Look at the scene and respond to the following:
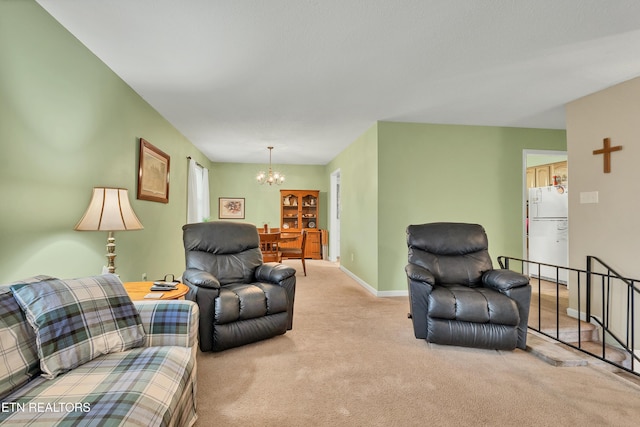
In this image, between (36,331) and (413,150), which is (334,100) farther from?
(36,331)

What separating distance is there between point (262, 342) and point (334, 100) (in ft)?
8.66

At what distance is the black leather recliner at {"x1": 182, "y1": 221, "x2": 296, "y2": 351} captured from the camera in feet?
8.15

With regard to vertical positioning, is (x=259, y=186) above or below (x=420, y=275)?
above

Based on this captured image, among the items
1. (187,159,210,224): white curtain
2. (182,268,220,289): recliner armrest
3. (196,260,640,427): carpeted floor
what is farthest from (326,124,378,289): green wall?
(187,159,210,224): white curtain

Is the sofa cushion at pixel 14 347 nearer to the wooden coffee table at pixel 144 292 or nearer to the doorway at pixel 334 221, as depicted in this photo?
the wooden coffee table at pixel 144 292

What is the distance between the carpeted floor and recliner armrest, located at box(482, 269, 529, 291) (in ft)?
1.77

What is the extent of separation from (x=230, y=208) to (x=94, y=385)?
6.85 metres

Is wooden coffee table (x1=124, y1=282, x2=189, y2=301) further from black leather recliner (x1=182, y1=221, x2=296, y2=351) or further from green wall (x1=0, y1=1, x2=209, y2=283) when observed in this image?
green wall (x1=0, y1=1, x2=209, y2=283)

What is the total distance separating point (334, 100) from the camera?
3645mm

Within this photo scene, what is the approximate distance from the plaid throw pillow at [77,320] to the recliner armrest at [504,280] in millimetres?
2630

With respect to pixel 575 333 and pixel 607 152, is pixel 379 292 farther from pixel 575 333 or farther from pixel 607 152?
pixel 607 152

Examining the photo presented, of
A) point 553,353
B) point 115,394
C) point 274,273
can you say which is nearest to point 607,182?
point 553,353

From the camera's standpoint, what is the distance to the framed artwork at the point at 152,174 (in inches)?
142

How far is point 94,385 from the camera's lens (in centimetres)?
117
